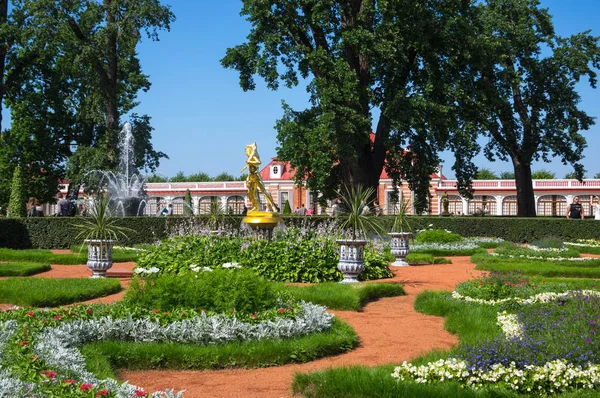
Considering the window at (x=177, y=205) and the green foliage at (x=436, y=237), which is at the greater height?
the window at (x=177, y=205)

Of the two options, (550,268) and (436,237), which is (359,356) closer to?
(550,268)

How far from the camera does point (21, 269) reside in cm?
1360

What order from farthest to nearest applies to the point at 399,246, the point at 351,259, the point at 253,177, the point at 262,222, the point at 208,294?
the point at 399,246 < the point at 253,177 < the point at 262,222 < the point at 351,259 < the point at 208,294

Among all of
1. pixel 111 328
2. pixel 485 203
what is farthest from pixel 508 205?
pixel 111 328

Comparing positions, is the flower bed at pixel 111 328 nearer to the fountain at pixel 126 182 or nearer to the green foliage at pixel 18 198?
the green foliage at pixel 18 198

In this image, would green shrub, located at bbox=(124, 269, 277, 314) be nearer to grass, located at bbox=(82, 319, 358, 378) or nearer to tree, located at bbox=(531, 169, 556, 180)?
grass, located at bbox=(82, 319, 358, 378)

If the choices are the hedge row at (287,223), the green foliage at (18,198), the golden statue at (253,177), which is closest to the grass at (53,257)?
the hedge row at (287,223)

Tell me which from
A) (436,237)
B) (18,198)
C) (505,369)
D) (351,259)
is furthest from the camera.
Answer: (18,198)

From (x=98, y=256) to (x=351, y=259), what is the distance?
472cm

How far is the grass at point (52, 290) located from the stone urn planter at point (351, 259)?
3.71m

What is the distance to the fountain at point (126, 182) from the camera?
→ 27.7 m

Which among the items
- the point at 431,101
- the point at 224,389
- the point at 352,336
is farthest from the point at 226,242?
the point at 431,101

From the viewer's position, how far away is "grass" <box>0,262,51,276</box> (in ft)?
44.0

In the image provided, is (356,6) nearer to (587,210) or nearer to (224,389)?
(224,389)
